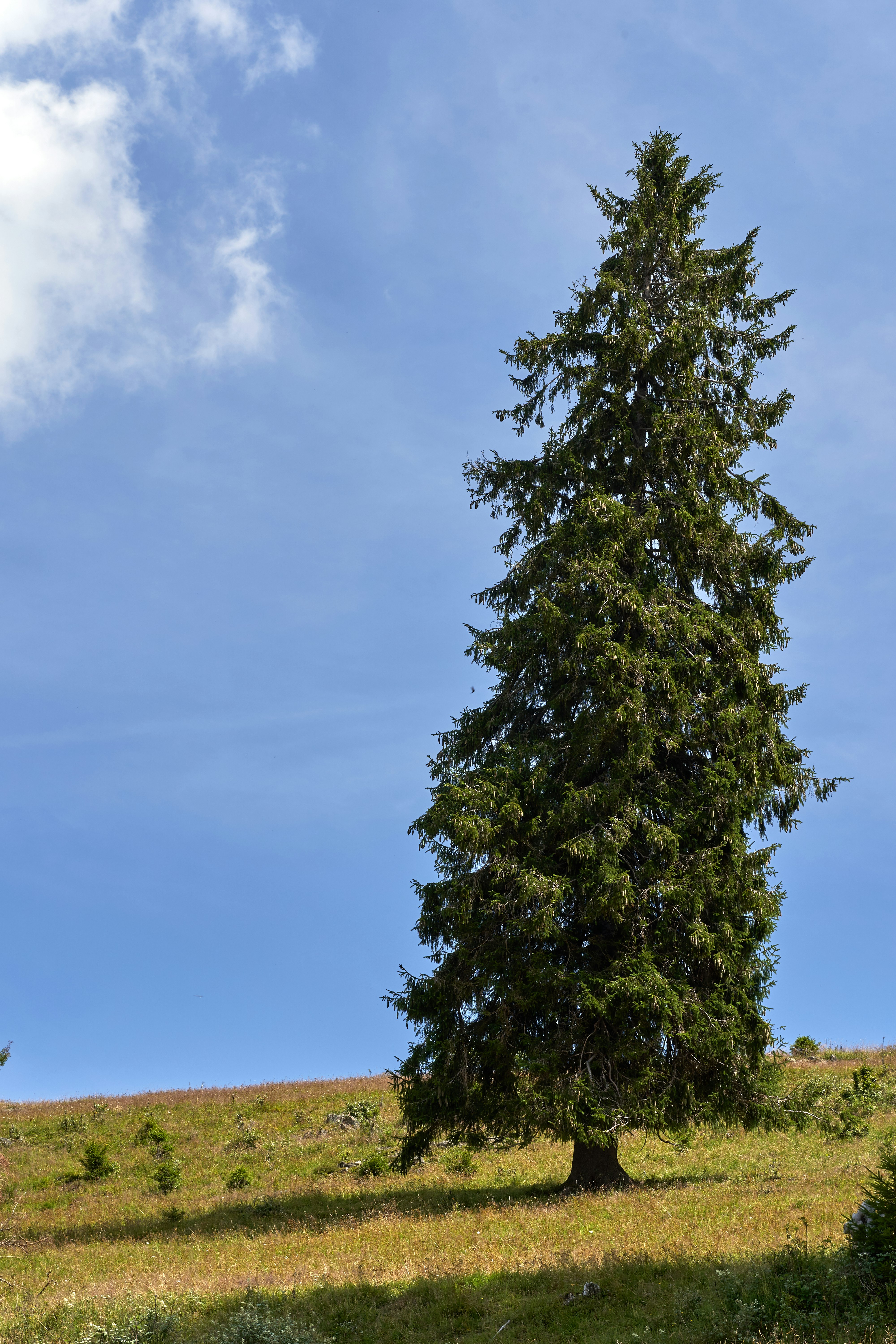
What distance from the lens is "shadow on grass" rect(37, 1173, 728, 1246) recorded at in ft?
48.5

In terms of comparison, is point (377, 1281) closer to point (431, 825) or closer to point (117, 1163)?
point (431, 825)

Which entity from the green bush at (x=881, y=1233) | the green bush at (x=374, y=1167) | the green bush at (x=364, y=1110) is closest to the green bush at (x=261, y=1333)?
the green bush at (x=881, y=1233)

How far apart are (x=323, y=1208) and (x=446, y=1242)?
5.92m

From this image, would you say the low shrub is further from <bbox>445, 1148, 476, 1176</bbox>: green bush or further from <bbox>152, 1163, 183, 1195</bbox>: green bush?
<bbox>152, 1163, 183, 1195</bbox>: green bush

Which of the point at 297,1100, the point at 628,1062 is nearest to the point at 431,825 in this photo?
the point at 628,1062

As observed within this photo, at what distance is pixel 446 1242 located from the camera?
12.0 m

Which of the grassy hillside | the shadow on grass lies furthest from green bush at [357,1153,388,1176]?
the shadow on grass

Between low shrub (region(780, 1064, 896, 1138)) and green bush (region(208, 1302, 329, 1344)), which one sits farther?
low shrub (region(780, 1064, 896, 1138))

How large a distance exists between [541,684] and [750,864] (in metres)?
4.90

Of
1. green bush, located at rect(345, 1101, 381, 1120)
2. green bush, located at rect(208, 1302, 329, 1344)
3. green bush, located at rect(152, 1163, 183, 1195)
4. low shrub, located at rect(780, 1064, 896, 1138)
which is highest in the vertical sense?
low shrub, located at rect(780, 1064, 896, 1138)

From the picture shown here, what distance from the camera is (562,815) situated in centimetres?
1459

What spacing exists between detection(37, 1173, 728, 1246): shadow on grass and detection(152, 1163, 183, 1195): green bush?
8.91 ft

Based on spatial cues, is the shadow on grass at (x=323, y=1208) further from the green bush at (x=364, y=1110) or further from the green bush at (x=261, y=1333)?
the green bush at (x=364, y=1110)

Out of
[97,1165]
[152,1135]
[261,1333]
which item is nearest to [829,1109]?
[261,1333]
